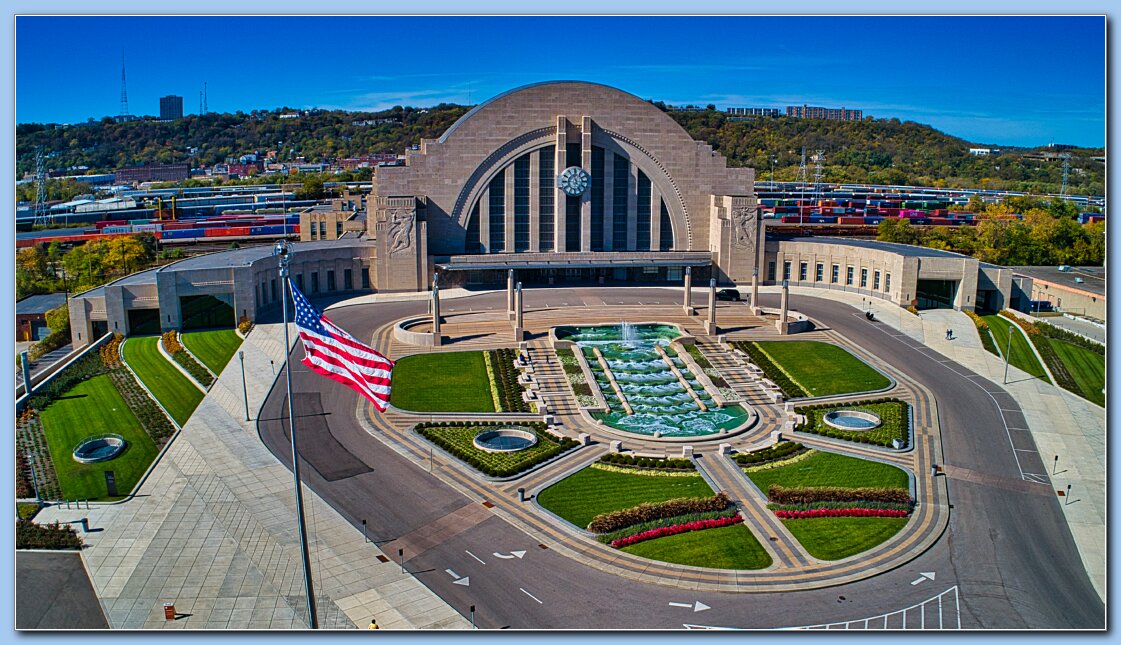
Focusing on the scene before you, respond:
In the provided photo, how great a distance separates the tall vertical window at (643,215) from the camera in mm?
91350

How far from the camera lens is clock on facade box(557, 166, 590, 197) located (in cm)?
8850

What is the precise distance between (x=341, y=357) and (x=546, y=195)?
199 ft

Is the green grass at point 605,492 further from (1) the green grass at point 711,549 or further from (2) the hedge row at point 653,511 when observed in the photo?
(1) the green grass at point 711,549

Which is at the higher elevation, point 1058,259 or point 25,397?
point 1058,259

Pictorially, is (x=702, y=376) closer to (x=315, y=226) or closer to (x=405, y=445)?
(x=405, y=445)

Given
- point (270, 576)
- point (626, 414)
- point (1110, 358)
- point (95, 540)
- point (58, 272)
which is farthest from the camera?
point (58, 272)

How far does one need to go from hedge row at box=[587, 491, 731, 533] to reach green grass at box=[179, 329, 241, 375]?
32.7 metres

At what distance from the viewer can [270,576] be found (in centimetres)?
3500

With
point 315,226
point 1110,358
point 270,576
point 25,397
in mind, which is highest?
point 315,226

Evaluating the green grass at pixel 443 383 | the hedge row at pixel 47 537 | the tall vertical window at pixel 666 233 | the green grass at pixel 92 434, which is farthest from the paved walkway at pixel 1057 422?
the green grass at pixel 92 434

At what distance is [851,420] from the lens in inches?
2090

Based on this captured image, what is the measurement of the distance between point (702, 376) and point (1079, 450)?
847 inches

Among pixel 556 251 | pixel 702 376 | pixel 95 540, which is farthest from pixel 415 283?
pixel 95 540

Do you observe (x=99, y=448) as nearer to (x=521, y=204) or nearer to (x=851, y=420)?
(x=851, y=420)
